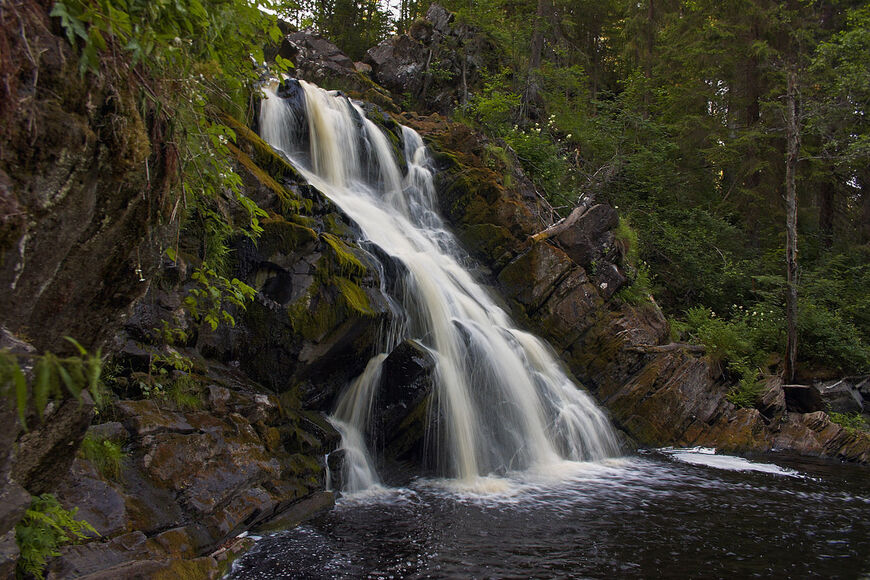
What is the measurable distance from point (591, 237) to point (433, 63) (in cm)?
1073

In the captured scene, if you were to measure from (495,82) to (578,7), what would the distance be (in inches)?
558

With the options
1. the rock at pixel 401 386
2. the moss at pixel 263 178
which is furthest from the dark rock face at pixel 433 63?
the rock at pixel 401 386

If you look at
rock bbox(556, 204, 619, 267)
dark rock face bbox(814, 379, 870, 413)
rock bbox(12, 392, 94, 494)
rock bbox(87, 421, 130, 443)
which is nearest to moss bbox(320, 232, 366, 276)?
rock bbox(87, 421, 130, 443)

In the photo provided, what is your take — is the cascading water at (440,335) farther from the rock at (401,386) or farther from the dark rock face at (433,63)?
the dark rock face at (433,63)

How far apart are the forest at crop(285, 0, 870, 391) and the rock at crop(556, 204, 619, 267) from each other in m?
1.18

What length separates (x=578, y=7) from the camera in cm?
2772

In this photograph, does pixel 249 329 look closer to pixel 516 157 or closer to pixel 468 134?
pixel 468 134

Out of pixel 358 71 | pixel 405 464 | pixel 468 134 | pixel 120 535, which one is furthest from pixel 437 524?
pixel 358 71

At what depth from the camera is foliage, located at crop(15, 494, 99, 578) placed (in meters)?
3.13

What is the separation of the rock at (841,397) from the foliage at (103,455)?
14924 mm

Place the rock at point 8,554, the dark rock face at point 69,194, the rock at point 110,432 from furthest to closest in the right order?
1. the rock at point 110,432
2. the rock at point 8,554
3. the dark rock face at point 69,194

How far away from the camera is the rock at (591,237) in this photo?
12.6 metres

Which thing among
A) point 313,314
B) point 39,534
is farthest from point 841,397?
point 39,534

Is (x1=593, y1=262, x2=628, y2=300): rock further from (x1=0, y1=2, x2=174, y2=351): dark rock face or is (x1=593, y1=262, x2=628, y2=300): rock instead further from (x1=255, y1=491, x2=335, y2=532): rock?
(x1=0, y1=2, x2=174, y2=351): dark rock face
